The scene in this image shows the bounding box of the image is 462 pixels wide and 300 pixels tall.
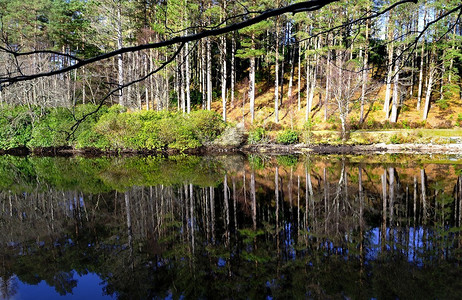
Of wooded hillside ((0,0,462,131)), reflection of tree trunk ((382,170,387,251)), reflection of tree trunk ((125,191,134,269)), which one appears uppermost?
wooded hillside ((0,0,462,131))

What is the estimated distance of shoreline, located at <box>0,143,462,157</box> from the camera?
752 inches

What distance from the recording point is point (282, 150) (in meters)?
21.0

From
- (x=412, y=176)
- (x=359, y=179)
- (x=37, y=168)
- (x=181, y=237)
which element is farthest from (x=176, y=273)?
(x=37, y=168)

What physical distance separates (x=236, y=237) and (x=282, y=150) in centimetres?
1538

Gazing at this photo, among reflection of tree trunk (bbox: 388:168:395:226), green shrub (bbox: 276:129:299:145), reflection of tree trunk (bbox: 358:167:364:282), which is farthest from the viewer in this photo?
green shrub (bbox: 276:129:299:145)

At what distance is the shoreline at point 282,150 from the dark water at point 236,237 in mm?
8237

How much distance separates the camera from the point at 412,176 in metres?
10.9

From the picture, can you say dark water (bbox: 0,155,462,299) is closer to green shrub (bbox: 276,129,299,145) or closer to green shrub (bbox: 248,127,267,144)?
green shrub (bbox: 276,129,299,145)

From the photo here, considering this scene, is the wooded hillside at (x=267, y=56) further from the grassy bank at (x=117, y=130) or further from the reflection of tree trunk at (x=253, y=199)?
the reflection of tree trunk at (x=253, y=199)

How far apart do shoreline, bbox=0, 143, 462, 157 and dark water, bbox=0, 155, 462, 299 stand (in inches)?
324

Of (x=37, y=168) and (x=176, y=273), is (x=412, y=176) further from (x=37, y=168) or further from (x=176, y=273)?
(x=37, y=168)

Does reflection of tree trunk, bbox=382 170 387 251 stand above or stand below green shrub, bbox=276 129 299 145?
below

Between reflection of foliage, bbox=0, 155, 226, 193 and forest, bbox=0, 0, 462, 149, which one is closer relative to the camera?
reflection of foliage, bbox=0, 155, 226, 193

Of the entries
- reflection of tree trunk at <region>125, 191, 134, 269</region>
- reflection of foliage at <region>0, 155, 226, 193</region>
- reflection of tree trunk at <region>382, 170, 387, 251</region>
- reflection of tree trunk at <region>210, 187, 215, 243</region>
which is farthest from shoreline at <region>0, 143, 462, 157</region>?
reflection of tree trunk at <region>125, 191, 134, 269</region>
